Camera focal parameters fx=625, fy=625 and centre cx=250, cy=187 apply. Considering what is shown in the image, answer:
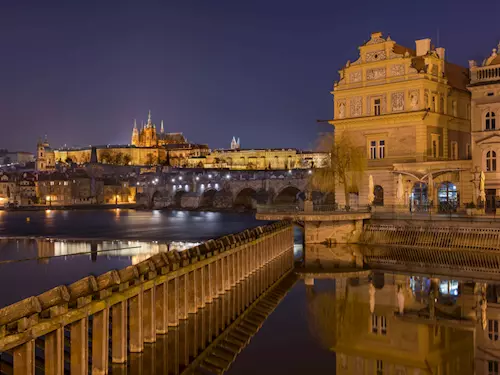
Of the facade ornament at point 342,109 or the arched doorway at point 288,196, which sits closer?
the facade ornament at point 342,109

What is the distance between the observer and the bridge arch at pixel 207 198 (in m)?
175

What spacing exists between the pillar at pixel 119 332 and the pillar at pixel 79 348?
2346 millimetres

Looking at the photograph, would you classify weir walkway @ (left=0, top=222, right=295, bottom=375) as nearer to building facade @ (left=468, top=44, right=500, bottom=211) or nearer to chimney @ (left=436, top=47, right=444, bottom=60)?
building facade @ (left=468, top=44, right=500, bottom=211)

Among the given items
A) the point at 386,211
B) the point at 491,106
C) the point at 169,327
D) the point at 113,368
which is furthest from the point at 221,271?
the point at 491,106

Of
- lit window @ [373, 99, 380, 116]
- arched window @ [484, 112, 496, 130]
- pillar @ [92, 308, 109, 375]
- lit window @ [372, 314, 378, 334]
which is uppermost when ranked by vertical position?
lit window @ [373, 99, 380, 116]

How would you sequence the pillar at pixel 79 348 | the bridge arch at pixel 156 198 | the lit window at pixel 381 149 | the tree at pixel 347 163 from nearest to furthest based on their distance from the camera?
the pillar at pixel 79 348, the lit window at pixel 381 149, the tree at pixel 347 163, the bridge arch at pixel 156 198

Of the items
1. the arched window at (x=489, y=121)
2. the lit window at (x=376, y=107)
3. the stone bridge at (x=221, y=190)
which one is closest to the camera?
the arched window at (x=489, y=121)

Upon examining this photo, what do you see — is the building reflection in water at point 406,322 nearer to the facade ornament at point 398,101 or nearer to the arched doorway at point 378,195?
the arched doorway at point 378,195

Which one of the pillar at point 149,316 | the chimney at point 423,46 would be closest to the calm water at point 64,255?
the pillar at point 149,316

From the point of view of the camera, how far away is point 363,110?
Answer: 56.4 m

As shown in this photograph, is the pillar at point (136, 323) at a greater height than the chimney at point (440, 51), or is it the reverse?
the chimney at point (440, 51)

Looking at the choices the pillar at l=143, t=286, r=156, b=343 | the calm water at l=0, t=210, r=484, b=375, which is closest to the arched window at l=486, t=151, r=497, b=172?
the calm water at l=0, t=210, r=484, b=375

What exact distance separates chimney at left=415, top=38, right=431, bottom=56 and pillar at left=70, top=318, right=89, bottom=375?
4829 cm

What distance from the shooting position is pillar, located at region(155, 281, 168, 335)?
74.2 ft
